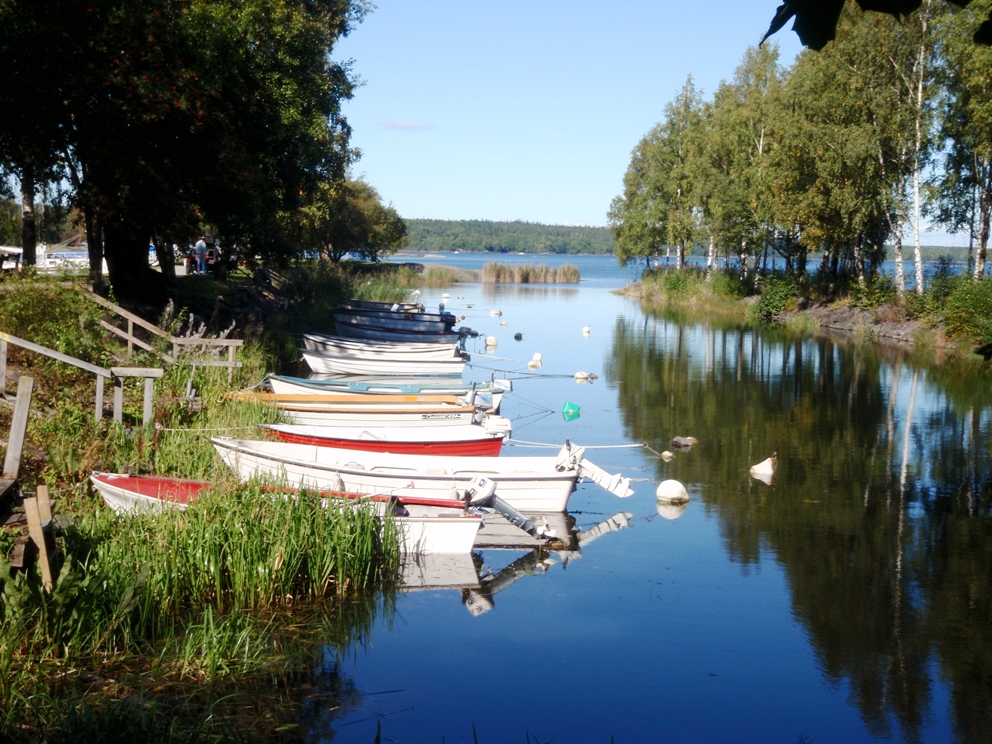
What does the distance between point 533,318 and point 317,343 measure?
23.6 m

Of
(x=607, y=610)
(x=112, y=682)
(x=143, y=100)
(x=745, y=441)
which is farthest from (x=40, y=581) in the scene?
(x=745, y=441)

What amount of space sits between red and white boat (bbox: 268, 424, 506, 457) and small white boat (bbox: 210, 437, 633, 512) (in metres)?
0.74

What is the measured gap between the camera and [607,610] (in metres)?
10.2

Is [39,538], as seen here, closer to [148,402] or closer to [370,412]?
[148,402]

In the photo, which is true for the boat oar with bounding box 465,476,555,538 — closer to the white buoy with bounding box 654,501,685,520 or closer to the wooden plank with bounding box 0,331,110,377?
the white buoy with bounding box 654,501,685,520

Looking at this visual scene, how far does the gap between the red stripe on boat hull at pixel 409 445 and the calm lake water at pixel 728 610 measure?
161cm

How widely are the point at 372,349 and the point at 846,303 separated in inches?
923

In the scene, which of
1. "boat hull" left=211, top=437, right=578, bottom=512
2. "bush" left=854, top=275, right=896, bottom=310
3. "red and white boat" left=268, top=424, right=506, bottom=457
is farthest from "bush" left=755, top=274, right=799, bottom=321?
"boat hull" left=211, top=437, right=578, bottom=512

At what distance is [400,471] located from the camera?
11.9m

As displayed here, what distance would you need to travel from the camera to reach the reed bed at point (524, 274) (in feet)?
278

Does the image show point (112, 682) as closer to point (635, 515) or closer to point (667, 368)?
point (635, 515)

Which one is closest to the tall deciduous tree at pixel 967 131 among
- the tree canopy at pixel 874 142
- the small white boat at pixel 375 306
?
the tree canopy at pixel 874 142

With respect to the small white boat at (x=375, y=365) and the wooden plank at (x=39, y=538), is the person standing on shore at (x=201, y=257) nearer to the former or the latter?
the small white boat at (x=375, y=365)

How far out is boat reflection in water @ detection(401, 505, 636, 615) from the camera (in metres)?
10.5
